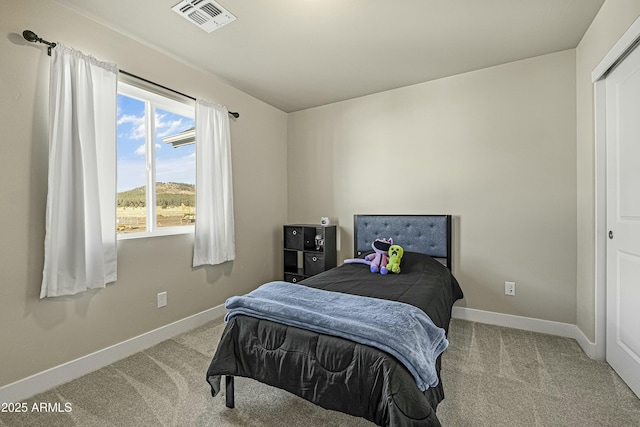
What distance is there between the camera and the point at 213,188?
9.91ft

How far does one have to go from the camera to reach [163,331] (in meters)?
2.67

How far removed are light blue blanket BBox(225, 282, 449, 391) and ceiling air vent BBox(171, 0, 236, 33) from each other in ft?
6.48

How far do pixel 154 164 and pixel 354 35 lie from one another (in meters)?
2.07

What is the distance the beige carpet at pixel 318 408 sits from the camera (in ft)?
5.41

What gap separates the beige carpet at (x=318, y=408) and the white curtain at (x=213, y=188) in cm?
101

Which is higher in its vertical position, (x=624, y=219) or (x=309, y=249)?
(x=624, y=219)

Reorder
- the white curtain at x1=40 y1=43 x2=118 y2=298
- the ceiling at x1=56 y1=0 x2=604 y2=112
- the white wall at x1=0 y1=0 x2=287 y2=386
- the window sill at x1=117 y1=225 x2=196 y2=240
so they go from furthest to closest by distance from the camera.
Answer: the window sill at x1=117 y1=225 x2=196 y2=240 → the ceiling at x1=56 y1=0 x2=604 y2=112 → the white curtain at x1=40 y1=43 x2=118 y2=298 → the white wall at x1=0 y1=0 x2=287 y2=386

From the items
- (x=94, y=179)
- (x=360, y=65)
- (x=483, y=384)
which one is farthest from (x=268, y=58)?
(x=483, y=384)

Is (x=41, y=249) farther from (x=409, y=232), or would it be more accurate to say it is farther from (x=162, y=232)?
(x=409, y=232)

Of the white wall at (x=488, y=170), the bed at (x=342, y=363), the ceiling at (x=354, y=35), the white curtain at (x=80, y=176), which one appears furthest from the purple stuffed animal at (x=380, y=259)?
the white curtain at (x=80, y=176)

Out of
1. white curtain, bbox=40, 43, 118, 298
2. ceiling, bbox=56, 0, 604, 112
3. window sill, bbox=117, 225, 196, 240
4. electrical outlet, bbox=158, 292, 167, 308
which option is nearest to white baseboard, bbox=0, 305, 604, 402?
electrical outlet, bbox=158, 292, 167, 308

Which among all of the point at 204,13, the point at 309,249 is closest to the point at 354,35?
the point at 204,13

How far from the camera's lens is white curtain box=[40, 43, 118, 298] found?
6.37 feet

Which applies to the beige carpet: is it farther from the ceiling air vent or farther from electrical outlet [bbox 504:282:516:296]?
the ceiling air vent
